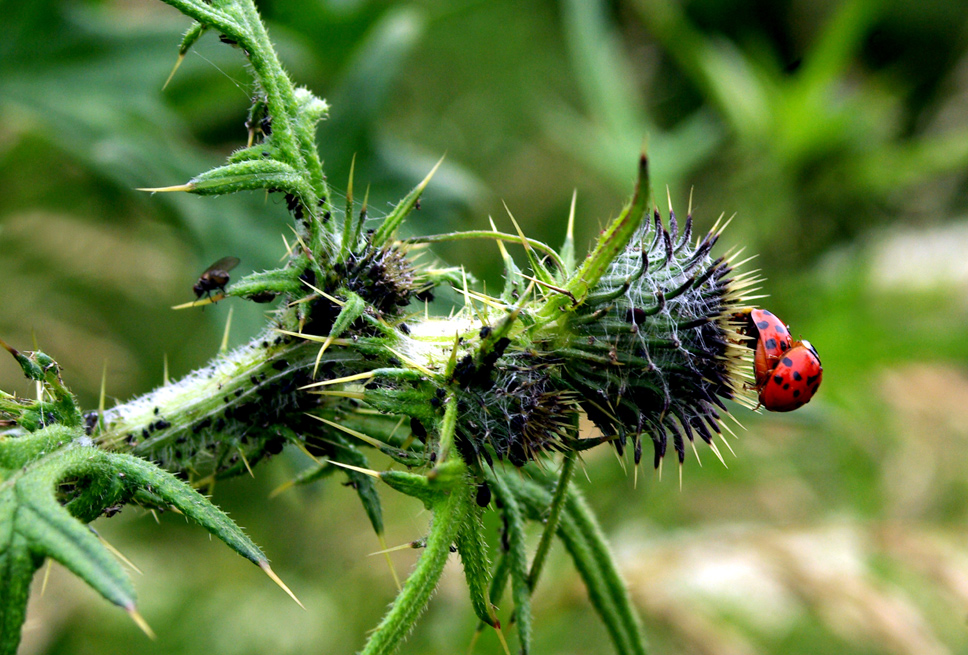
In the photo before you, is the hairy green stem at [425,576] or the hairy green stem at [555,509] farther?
the hairy green stem at [555,509]

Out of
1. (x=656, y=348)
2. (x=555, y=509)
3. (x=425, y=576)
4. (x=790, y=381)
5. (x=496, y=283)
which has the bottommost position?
(x=425, y=576)

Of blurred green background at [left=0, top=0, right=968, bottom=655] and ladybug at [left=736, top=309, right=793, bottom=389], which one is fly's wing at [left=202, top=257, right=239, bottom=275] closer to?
blurred green background at [left=0, top=0, right=968, bottom=655]

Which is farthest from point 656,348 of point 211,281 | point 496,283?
point 496,283

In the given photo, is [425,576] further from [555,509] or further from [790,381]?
[790,381]

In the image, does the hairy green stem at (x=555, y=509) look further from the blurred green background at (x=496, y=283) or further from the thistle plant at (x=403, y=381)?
the blurred green background at (x=496, y=283)

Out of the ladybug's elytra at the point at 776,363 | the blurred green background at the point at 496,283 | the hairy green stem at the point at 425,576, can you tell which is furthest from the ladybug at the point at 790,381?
the blurred green background at the point at 496,283

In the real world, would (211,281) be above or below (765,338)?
below

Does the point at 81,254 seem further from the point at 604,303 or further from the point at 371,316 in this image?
the point at 604,303
